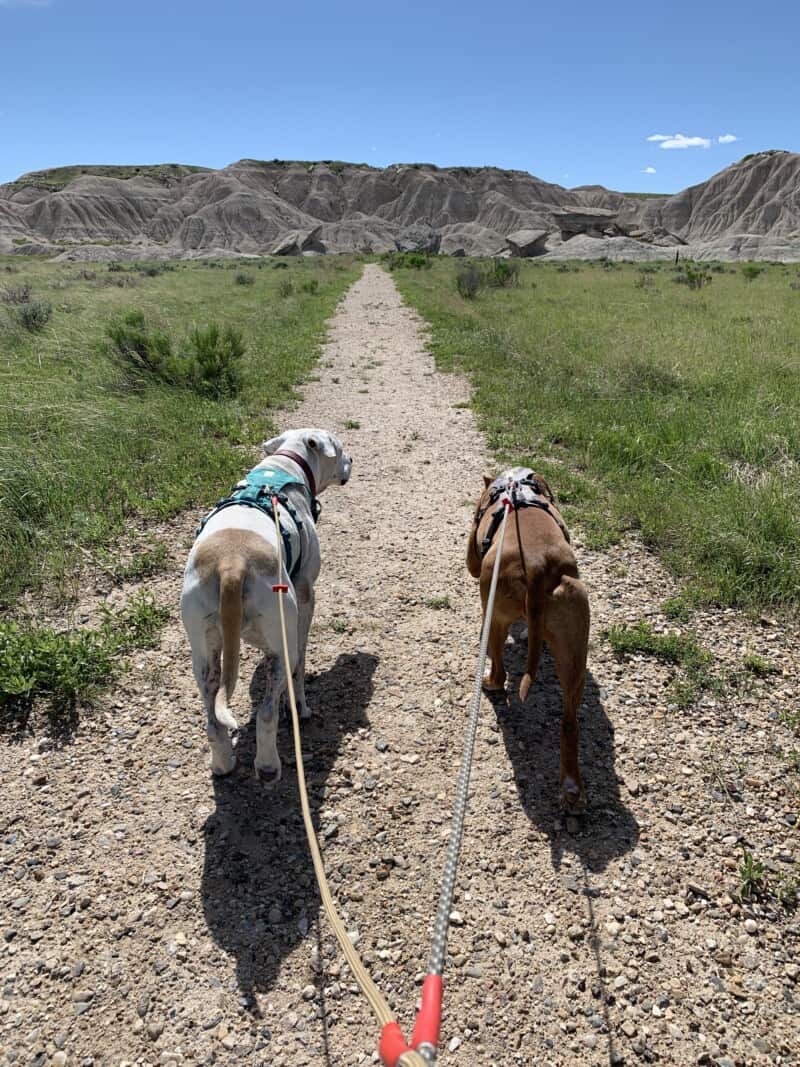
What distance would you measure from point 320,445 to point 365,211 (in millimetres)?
118030

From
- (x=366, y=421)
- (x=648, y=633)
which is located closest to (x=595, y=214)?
(x=366, y=421)

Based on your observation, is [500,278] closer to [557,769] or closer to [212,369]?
[212,369]

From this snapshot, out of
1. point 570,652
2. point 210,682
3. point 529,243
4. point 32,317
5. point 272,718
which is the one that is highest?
point 529,243

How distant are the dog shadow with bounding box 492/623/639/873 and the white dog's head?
5.99ft

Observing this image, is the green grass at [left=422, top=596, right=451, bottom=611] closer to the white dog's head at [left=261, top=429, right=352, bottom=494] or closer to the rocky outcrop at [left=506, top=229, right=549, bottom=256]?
the white dog's head at [left=261, top=429, right=352, bottom=494]

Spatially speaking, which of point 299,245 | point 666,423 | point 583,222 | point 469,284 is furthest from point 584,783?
point 583,222

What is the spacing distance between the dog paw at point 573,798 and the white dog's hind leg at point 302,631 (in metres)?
1.58

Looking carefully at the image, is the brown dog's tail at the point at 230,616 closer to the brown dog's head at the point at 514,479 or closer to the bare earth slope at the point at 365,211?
the brown dog's head at the point at 514,479

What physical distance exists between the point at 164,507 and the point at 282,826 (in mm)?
3910

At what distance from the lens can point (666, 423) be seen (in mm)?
7754

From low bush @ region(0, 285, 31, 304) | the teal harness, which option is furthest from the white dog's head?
low bush @ region(0, 285, 31, 304)

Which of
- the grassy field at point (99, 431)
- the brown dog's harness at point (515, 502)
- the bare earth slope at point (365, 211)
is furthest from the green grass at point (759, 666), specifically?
the bare earth slope at point (365, 211)

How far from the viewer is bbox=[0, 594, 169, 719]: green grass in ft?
12.0

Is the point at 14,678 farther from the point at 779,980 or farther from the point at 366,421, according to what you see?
the point at 366,421
